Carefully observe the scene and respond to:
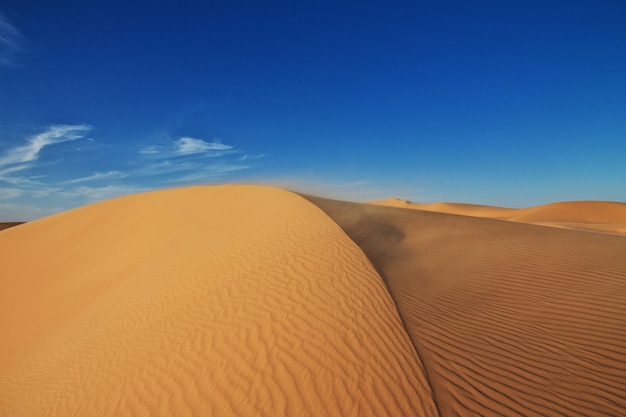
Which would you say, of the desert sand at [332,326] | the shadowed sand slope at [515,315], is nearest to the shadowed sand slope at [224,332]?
the desert sand at [332,326]

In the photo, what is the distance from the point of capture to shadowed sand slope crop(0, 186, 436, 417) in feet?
12.4

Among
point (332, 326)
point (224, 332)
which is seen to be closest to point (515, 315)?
point (332, 326)

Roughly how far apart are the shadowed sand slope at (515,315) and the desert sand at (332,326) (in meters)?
0.03

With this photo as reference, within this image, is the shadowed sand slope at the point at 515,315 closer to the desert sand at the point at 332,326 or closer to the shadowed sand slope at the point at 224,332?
the desert sand at the point at 332,326

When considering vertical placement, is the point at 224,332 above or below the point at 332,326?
below

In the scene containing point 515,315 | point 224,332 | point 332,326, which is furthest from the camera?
point 515,315

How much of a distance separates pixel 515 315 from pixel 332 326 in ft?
10.9

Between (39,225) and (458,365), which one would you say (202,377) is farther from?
(39,225)

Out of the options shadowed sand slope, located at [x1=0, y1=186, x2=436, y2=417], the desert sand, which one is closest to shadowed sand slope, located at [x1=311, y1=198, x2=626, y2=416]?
the desert sand

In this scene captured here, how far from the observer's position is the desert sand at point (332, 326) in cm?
371

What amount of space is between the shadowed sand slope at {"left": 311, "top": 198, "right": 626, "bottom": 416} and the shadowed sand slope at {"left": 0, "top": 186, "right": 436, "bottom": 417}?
612mm

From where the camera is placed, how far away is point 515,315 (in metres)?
5.38

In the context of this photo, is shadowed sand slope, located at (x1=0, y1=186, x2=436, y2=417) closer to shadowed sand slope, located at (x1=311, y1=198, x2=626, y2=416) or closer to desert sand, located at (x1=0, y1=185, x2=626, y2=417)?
desert sand, located at (x1=0, y1=185, x2=626, y2=417)

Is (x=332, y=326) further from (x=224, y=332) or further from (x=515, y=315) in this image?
(x=515, y=315)
